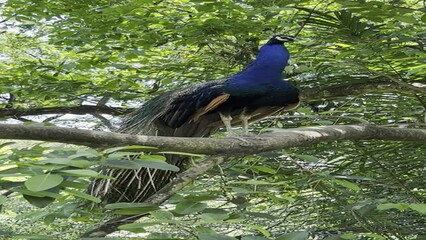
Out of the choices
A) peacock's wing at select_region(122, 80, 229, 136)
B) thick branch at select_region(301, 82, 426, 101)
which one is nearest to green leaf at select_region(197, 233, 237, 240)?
peacock's wing at select_region(122, 80, 229, 136)

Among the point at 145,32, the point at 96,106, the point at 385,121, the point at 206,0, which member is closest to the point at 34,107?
the point at 96,106

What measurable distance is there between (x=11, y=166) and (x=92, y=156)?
0.11 meters

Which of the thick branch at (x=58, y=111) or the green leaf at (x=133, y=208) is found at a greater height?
the green leaf at (x=133, y=208)

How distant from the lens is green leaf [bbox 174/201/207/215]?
993mm

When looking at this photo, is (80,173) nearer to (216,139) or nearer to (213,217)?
(213,217)

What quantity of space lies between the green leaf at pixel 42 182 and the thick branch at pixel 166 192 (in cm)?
22

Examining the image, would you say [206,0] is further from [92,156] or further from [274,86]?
[92,156]

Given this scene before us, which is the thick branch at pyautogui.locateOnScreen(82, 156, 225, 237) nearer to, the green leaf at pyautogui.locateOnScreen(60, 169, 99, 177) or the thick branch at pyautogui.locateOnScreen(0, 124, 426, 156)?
the thick branch at pyautogui.locateOnScreen(0, 124, 426, 156)

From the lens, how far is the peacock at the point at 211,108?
1797mm

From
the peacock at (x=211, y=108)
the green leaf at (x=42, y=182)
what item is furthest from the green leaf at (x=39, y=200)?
the peacock at (x=211, y=108)

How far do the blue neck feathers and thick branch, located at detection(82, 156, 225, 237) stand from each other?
47 cm

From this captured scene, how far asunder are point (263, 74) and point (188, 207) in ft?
3.07

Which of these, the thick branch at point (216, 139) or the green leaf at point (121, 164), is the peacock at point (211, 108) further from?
the green leaf at point (121, 164)

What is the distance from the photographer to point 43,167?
854mm
